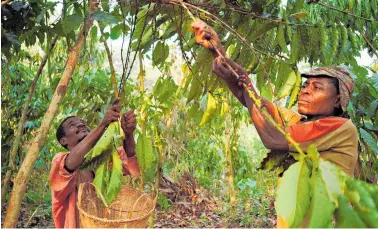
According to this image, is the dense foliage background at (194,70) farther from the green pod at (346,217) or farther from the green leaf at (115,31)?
the green pod at (346,217)

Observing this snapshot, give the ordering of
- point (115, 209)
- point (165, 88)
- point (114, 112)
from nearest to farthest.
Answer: point (114, 112)
point (115, 209)
point (165, 88)

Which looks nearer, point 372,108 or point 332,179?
point 332,179

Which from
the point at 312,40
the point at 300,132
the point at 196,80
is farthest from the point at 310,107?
the point at 196,80

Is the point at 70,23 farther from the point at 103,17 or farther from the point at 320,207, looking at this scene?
the point at 320,207

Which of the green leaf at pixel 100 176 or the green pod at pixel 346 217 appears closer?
the green pod at pixel 346 217

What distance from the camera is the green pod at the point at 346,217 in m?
0.54

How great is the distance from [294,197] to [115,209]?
1.26m

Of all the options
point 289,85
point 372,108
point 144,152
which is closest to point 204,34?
point 289,85

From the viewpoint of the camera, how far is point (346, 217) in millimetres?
547

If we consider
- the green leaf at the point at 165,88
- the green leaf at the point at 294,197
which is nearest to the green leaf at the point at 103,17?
the green leaf at the point at 165,88

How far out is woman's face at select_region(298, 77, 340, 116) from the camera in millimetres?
1426

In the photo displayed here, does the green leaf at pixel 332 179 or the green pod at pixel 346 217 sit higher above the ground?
the green leaf at pixel 332 179

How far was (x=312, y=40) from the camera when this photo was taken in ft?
4.77

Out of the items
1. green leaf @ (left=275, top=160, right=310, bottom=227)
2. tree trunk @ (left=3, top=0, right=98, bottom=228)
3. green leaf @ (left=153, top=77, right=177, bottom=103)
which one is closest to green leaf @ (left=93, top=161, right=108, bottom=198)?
tree trunk @ (left=3, top=0, right=98, bottom=228)
